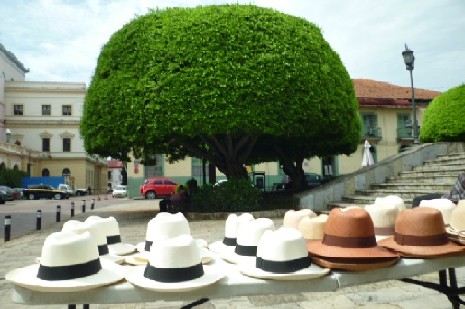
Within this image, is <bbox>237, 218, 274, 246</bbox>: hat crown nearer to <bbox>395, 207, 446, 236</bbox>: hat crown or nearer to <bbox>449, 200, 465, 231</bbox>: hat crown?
<bbox>395, 207, 446, 236</bbox>: hat crown

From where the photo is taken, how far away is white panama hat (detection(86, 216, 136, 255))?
9.44 ft

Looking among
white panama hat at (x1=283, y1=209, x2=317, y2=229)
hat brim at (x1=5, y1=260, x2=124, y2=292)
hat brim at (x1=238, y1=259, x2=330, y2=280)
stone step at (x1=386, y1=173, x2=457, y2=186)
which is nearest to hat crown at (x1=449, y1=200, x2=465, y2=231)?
A: white panama hat at (x1=283, y1=209, x2=317, y2=229)

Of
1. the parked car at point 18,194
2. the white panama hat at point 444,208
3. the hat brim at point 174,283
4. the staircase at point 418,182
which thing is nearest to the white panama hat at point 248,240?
the hat brim at point 174,283

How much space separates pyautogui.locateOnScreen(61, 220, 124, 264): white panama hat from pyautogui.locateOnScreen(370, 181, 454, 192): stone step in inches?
455

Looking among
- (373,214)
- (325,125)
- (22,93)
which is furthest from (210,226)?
(22,93)

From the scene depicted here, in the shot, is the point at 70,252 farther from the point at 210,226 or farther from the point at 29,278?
the point at 210,226

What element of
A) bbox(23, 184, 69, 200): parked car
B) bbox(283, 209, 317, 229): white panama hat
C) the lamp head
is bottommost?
bbox(23, 184, 69, 200): parked car

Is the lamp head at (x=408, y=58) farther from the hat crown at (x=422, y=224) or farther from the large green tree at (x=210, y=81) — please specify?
the hat crown at (x=422, y=224)

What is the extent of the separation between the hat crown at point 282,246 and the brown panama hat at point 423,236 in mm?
624

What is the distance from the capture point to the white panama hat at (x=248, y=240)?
255 centimetres

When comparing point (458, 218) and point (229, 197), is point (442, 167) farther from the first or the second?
point (458, 218)

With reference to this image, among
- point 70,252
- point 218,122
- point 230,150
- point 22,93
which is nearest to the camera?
point 70,252

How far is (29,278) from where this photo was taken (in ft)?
6.75

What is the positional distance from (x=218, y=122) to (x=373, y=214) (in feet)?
34.3
